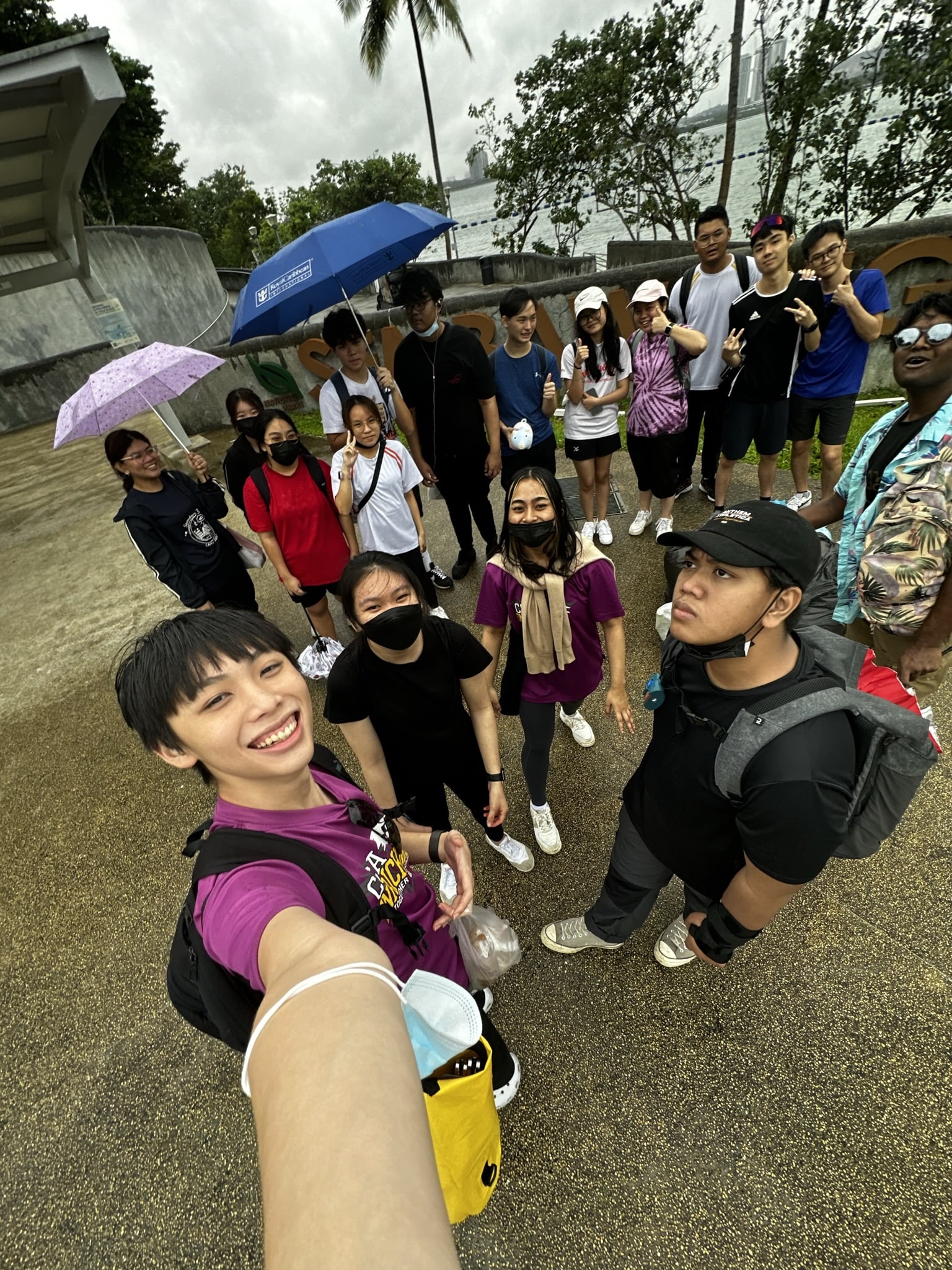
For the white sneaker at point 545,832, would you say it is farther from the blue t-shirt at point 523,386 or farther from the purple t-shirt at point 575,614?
the blue t-shirt at point 523,386

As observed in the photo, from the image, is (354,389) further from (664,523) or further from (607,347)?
(664,523)

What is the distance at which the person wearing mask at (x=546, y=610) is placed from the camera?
2.26 metres

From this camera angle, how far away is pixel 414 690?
212cm

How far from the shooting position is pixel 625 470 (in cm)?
655

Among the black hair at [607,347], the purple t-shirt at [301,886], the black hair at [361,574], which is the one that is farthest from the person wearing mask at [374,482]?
the purple t-shirt at [301,886]

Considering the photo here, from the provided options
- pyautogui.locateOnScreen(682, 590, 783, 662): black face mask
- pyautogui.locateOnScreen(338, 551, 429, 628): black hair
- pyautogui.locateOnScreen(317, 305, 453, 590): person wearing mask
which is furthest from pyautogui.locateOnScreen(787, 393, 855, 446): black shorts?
pyautogui.locateOnScreen(338, 551, 429, 628): black hair

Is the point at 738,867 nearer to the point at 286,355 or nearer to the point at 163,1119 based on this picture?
the point at 163,1119

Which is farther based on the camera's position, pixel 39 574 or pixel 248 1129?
pixel 39 574

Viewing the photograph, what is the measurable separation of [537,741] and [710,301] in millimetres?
3870

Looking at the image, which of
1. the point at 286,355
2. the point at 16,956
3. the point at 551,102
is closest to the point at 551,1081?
the point at 16,956

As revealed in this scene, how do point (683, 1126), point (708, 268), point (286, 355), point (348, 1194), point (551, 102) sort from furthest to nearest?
point (551, 102) < point (286, 355) < point (708, 268) < point (683, 1126) < point (348, 1194)

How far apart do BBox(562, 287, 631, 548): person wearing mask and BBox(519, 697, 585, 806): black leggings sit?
81.1 inches

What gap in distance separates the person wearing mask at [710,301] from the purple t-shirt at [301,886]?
4213 millimetres

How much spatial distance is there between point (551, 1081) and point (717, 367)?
16.4 feet
